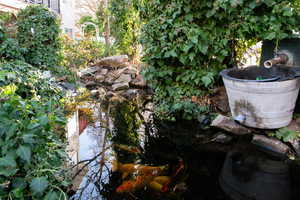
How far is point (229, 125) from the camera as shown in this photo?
3074 mm

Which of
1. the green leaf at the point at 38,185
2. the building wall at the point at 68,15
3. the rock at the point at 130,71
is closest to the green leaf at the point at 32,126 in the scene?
the green leaf at the point at 38,185

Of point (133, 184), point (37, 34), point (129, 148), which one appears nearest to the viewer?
point (133, 184)

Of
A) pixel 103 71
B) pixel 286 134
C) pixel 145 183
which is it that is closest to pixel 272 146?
pixel 286 134

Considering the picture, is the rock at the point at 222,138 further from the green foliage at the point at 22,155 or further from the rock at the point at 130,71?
the rock at the point at 130,71

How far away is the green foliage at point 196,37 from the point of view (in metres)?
2.86

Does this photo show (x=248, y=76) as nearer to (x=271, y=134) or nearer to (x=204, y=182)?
(x=271, y=134)

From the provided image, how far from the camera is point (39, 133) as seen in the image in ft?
4.24

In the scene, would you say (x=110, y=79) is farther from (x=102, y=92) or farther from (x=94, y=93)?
(x=94, y=93)

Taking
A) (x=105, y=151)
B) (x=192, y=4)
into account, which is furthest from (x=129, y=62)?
(x=105, y=151)

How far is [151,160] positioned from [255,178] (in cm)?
98

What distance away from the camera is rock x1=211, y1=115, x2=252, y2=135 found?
118 inches

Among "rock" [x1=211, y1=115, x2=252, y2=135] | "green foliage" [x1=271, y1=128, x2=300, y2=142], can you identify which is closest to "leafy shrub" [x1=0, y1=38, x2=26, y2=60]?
"rock" [x1=211, y1=115, x2=252, y2=135]

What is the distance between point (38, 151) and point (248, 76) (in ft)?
8.70

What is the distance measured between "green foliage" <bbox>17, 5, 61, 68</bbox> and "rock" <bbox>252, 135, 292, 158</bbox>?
4.07 meters
